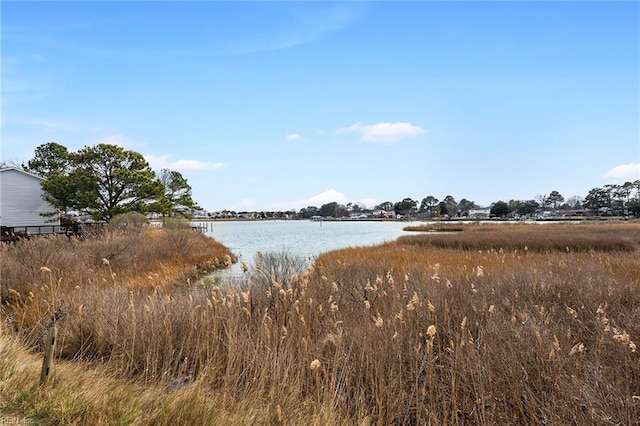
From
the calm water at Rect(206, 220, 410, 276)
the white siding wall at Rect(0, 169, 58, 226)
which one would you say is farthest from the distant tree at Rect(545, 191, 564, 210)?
the white siding wall at Rect(0, 169, 58, 226)

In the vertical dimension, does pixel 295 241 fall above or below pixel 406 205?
below

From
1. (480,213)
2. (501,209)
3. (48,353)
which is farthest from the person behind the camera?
(480,213)

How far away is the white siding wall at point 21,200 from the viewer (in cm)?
3381

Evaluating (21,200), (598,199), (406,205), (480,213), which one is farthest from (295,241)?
(406,205)

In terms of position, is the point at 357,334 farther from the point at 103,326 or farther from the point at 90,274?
the point at 90,274

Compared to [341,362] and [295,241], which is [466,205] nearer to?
[295,241]

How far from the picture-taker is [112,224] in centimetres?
3108

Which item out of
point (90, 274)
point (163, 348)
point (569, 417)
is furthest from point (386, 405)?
point (90, 274)

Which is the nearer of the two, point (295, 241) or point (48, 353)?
point (48, 353)

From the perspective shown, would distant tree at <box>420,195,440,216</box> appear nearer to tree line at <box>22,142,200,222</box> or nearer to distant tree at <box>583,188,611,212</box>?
distant tree at <box>583,188,611,212</box>

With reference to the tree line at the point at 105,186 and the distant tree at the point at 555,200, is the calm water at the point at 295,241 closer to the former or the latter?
the tree line at the point at 105,186

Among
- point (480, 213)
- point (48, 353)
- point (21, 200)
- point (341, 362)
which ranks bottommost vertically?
point (341, 362)

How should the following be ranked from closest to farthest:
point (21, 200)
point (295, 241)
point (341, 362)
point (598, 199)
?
point (341, 362) < point (21, 200) < point (295, 241) < point (598, 199)

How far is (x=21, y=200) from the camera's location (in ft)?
117
